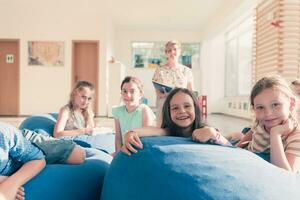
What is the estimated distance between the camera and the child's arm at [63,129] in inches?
120

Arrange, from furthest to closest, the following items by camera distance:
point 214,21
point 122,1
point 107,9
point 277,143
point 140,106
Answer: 1. point 214,21
2. point 107,9
3. point 122,1
4. point 140,106
5. point 277,143

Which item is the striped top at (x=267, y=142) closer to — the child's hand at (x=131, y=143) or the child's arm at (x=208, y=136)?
the child's arm at (x=208, y=136)

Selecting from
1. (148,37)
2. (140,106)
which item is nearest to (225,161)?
(140,106)

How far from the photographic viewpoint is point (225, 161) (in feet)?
4.20

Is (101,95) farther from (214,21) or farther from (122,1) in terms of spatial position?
(214,21)

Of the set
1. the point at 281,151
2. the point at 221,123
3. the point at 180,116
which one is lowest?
the point at 221,123

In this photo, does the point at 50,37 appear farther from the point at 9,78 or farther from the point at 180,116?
the point at 180,116

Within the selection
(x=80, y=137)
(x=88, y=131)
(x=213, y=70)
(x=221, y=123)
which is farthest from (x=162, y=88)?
(x=213, y=70)

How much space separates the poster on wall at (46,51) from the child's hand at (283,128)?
934 cm

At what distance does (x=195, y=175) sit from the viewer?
1.21 meters

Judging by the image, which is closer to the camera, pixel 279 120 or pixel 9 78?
pixel 279 120

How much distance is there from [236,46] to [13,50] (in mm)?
6859

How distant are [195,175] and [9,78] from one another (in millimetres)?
10186

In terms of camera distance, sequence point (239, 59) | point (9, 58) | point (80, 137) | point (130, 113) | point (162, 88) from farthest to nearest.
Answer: point (239, 59) → point (9, 58) → point (162, 88) → point (80, 137) → point (130, 113)
